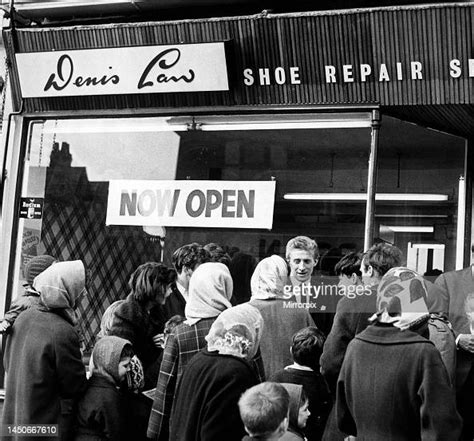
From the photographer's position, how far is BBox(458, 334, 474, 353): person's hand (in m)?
5.49

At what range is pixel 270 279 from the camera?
639cm

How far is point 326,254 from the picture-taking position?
694cm

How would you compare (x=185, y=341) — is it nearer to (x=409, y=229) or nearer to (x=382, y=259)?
(x=382, y=259)

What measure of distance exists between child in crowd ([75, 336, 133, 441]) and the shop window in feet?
8.04

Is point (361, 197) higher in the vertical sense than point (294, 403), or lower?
higher

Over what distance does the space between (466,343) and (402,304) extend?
1243mm

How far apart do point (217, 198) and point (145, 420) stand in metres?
2.25

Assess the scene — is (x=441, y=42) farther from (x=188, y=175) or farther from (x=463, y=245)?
(x=188, y=175)

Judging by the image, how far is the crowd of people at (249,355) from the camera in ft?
14.2

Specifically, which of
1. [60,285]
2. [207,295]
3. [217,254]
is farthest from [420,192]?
[60,285]

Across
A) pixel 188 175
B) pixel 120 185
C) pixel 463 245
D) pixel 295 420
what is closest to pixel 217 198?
pixel 188 175

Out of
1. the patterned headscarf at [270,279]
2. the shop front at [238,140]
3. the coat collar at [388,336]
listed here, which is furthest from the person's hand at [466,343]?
the shop front at [238,140]

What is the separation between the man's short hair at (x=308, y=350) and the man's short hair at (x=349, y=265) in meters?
0.77

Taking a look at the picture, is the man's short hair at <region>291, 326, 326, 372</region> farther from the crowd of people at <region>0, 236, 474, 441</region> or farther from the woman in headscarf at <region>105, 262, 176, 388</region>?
the woman in headscarf at <region>105, 262, 176, 388</region>
